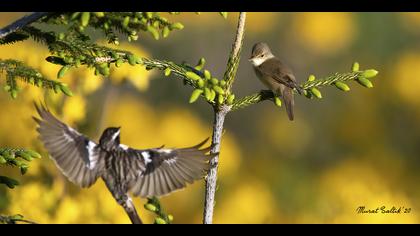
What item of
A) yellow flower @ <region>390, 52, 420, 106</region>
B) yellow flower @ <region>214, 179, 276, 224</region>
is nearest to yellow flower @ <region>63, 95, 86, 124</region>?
yellow flower @ <region>214, 179, 276, 224</region>

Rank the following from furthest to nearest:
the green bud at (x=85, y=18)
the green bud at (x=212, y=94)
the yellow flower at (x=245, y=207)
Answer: the yellow flower at (x=245, y=207) → the green bud at (x=212, y=94) → the green bud at (x=85, y=18)

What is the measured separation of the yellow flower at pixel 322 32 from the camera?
11047 millimetres

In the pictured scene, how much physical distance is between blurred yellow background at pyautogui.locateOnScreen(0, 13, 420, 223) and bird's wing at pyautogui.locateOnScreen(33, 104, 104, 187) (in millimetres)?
1149

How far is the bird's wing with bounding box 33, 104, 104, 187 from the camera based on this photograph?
323cm

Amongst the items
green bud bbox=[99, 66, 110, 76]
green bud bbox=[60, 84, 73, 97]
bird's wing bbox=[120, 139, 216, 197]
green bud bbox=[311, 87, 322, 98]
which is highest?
green bud bbox=[99, 66, 110, 76]

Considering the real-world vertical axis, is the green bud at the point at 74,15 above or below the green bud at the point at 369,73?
above

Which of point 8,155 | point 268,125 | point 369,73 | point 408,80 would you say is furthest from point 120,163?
point 268,125

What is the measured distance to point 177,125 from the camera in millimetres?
6719

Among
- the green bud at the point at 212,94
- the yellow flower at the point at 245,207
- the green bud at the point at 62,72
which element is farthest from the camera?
the yellow flower at the point at 245,207

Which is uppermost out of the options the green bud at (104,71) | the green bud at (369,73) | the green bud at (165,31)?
the green bud at (165,31)

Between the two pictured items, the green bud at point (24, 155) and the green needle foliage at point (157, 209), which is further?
the green bud at point (24, 155)

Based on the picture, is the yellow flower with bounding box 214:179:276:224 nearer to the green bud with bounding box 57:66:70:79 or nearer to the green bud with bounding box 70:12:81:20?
the green bud with bounding box 57:66:70:79

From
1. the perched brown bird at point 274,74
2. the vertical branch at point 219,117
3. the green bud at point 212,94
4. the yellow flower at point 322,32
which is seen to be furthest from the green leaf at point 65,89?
the yellow flower at point 322,32

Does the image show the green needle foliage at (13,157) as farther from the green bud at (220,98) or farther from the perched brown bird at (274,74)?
the perched brown bird at (274,74)
